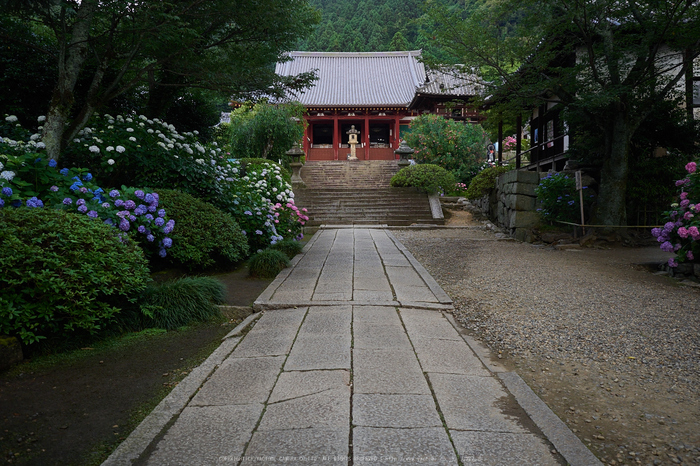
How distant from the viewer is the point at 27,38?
5910 millimetres

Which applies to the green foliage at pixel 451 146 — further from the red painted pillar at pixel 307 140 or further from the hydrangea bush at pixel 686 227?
the hydrangea bush at pixel 686 227

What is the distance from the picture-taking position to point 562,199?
9.40 m

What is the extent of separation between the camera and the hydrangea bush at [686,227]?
18.3 ft

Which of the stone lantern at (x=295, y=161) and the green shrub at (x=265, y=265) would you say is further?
the stone lantern at (x=295, y=161)

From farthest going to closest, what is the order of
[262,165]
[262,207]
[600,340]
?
1. [262,165]
2. [262,207]
3. [600,340]

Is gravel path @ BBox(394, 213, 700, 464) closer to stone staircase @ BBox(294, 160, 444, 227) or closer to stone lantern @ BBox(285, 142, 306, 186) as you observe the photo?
stone staircase @ BBox(294, 160, 444, 227)

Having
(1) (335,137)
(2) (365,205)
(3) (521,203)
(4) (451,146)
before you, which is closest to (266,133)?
(2) (365,205)

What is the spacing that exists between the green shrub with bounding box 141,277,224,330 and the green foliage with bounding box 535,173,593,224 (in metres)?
7.73

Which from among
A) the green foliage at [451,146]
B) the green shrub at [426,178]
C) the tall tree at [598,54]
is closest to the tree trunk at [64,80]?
the tall tree at [598,54]

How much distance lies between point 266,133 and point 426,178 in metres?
7.54

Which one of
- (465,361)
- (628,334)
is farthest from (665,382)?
(465,361)

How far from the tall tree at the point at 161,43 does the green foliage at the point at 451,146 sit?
496 inches

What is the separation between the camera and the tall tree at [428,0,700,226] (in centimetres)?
753

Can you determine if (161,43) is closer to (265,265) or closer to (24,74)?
(24,74)
